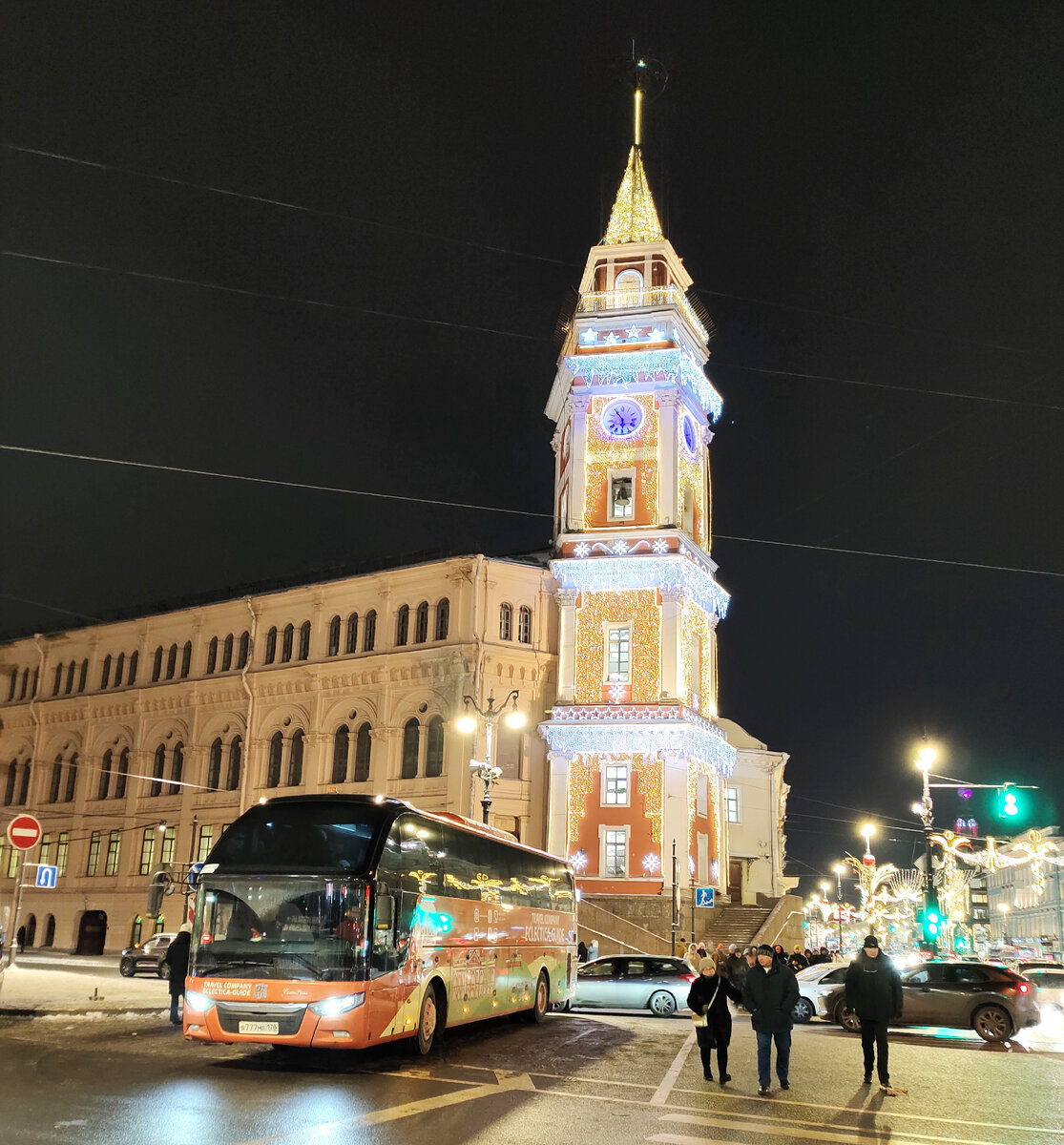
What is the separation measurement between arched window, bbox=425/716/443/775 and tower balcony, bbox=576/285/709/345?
17.7 meters

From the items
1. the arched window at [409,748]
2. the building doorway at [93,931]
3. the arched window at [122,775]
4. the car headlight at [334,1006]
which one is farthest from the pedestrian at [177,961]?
the arched window at [122,775]

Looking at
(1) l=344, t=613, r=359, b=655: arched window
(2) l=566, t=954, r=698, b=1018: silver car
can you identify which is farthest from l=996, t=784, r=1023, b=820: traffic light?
(1) l=344, t=613, r=359, b=655: arched window

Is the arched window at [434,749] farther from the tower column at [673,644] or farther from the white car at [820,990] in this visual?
the white car at [820,990]

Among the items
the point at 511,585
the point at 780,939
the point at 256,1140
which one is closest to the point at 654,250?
the point at 511,585

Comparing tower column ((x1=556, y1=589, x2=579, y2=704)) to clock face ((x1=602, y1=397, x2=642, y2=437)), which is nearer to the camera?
tower column ((x1=556, y1=589, x2=579, y2=704))

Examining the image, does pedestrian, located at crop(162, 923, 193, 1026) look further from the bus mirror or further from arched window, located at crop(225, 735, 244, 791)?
arched window, located at crop(225, 735, 244, 791)

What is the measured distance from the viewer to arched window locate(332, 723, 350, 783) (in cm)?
4700

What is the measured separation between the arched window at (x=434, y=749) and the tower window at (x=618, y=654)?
23.4ft

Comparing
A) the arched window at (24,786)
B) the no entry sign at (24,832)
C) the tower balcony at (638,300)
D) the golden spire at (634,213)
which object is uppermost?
the golden spire at (634,213)

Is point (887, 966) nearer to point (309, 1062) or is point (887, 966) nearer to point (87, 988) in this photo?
point (309, 1062)

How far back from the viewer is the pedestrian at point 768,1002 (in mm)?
12445

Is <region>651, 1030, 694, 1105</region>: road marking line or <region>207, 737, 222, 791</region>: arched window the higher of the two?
<region>207, 737, 222, 791</region>: arched window

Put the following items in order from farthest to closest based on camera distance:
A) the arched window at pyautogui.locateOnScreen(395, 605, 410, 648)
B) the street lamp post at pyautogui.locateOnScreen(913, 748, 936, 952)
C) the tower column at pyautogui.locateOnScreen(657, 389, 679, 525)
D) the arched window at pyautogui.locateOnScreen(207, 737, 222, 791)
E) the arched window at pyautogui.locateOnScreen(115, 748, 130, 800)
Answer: the arched window at pyautogui.locateOnScreen(115, 748, 130, 800), the arched window at pyautogui.locateOnScreen(207, 737, 222, 791), the arched window at pyautogui.locateOnScreen(395, 605, 410, 648), the tower column at pyautogui.locateOnScreen(657, 389, 679, 525), the street lamp post at pyautogui.locateOnScreen(913, 748, 936, 952)

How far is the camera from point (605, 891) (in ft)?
133
